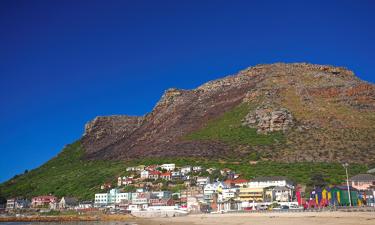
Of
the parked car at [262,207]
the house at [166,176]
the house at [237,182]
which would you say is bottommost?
the parked car at [262,207]

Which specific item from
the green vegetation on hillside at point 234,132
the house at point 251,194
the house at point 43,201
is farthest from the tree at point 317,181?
the house at point 43,201

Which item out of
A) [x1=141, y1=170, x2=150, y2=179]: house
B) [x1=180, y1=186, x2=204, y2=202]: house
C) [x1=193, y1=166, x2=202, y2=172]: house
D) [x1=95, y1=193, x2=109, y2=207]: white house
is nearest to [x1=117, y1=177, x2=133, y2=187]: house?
[x1=141, y1=170, x2=150, y2=179]: house

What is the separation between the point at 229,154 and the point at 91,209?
44549 mm

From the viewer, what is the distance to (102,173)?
14925cm

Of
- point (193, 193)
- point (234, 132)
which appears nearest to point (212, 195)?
point (193, 193)

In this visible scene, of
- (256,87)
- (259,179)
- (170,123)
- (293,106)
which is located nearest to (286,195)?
(259,179)

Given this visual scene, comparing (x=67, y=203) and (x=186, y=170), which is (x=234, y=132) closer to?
(x=186, y=170)

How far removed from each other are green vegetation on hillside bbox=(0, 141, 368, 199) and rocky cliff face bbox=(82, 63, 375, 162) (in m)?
5.17

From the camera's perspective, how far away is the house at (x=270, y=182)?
10104 cm

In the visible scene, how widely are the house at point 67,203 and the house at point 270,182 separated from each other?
48.7 metres

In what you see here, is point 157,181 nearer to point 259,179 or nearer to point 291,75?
point 259,179

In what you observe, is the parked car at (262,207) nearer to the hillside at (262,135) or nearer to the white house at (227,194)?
the white house at (227,194)

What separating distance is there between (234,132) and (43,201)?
61.7 m

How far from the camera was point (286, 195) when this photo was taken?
96.6 meters
